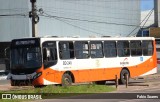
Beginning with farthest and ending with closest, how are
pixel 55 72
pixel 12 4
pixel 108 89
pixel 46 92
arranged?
pixel 12 4, pixel 55 72, pixel 108 89, pixel 46 92

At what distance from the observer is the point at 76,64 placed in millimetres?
27062

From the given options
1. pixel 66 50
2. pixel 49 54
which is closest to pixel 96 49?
pixel 66 50

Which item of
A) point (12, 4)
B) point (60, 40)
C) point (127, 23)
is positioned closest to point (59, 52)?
point (60, 40)

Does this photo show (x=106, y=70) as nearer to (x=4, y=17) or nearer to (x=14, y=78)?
(x=14, y=78)

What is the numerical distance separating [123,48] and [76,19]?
1811 inches

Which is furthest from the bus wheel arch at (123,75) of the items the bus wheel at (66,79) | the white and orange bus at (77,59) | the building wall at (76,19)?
the building wall at (76,19)

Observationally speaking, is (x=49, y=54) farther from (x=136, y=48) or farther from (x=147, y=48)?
(x=147, y=48)

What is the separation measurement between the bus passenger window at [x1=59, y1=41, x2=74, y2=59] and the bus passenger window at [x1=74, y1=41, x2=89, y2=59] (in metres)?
0.36

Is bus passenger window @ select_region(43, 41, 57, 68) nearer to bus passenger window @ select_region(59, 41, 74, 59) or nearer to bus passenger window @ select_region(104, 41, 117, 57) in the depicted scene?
bus passenger window @ select_region(59, 41, 74, 59)

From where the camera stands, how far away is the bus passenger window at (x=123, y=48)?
98.3ft

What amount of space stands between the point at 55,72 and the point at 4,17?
43.7 metres

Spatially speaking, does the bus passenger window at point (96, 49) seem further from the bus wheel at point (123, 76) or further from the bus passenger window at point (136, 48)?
the bus passenger window at point (136, 48)

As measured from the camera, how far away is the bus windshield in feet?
82.0

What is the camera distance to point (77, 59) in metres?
27.2
